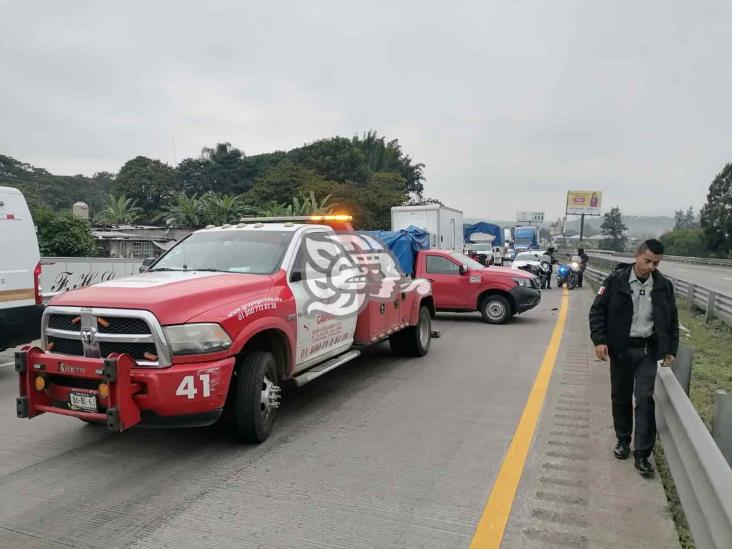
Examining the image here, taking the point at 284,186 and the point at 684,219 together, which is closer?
the point at 284,186

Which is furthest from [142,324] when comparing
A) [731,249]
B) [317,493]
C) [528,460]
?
[731,249]

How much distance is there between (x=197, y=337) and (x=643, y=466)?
3408mm

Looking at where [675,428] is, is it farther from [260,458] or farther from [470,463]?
[260,458]

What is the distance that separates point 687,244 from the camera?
74.7 m

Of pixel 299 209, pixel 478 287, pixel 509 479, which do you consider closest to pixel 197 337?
pixel 509 479

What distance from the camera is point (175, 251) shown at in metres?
5.93

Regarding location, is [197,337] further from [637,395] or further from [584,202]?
[584,202]

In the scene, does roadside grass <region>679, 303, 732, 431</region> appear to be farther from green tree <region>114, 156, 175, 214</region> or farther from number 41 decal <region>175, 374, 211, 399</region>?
green tree <region>114, 156, 175, 214</region>

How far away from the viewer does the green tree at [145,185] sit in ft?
201

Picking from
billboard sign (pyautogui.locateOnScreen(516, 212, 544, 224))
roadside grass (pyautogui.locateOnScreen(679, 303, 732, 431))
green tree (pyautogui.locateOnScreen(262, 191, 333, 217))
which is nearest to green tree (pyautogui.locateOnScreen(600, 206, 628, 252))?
billboard sign (pyautogui.locateOnScreen(516, 212, 544, 224))

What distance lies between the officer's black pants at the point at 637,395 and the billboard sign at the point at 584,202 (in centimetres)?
8591

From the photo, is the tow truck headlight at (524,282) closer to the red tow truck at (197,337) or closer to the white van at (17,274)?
the red tow truck at (197,337)

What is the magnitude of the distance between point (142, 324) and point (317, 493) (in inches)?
67.5

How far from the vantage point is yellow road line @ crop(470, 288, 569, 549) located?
130 inches
